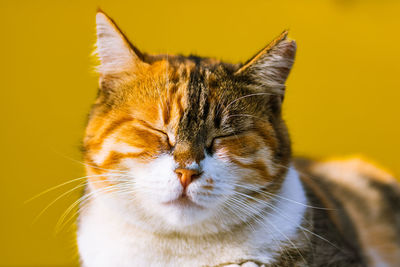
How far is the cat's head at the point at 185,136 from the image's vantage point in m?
1.12

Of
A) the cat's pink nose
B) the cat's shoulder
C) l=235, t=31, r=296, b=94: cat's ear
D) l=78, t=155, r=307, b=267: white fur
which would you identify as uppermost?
l=235, t=31, r=296, b=94: cat's ear

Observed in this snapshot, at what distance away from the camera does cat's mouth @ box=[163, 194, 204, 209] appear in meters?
1.11

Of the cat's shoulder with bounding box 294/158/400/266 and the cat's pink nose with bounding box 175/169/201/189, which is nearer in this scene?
the cat's pink nose with bounding box 175/169/201/189

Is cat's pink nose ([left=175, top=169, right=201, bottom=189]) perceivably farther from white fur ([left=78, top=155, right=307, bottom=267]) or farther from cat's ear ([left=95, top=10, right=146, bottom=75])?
cat's ear ([left=95, top=10, right=146, bottom=75])

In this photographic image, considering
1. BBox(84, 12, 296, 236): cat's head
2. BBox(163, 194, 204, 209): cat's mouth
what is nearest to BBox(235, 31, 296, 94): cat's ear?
BBox(84, 12, 296, 236): cat's head

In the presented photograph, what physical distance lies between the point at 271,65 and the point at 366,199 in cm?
108

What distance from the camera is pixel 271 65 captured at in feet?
4.25

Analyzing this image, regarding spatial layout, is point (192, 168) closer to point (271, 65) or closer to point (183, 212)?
point (183, 212)

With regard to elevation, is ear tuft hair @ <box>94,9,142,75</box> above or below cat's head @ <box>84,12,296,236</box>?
above

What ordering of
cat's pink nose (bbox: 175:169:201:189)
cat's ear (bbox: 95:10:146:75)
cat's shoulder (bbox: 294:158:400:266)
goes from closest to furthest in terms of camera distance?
cat's pink nose (bbox: 175:169:201:189) < cat's ear (bbox: 95:10:146:75) < cat's shoulder (bbox: 294:158:400:266)

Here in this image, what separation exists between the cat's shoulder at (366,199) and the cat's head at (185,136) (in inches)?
26.5

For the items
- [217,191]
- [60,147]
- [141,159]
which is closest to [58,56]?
[60,147]

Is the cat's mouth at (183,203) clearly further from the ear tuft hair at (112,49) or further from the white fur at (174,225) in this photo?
the ear tuft hair at (112,49)

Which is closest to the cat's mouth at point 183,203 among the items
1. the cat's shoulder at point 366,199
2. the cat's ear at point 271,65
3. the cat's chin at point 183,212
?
the cat's chin at point 183,212
